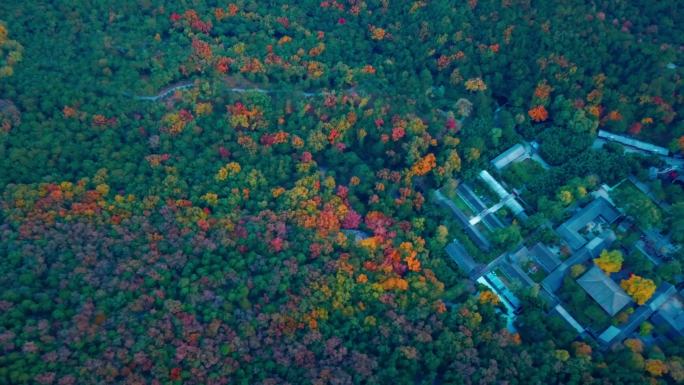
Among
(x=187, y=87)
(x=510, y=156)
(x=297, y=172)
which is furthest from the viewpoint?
(x=187, y=87)

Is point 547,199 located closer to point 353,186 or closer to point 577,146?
point 577,146

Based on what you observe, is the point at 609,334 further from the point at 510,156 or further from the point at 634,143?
the point at 634,143

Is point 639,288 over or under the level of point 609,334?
over

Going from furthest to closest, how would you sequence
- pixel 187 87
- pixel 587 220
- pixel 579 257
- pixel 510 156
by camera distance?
pixel 187 87 < pixel 510 156 < pixel 587 220 < pixel 579 257

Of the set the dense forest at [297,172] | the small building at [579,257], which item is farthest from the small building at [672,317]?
the small building at [579,257]

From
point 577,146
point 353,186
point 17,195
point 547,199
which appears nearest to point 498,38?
point 577,146

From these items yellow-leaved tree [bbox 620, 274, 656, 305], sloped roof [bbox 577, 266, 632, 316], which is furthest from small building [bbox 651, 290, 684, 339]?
sloped roof [bbox 577, 266, 632, 316]

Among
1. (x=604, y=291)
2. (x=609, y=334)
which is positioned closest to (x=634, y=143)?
(x=604, y=291)
